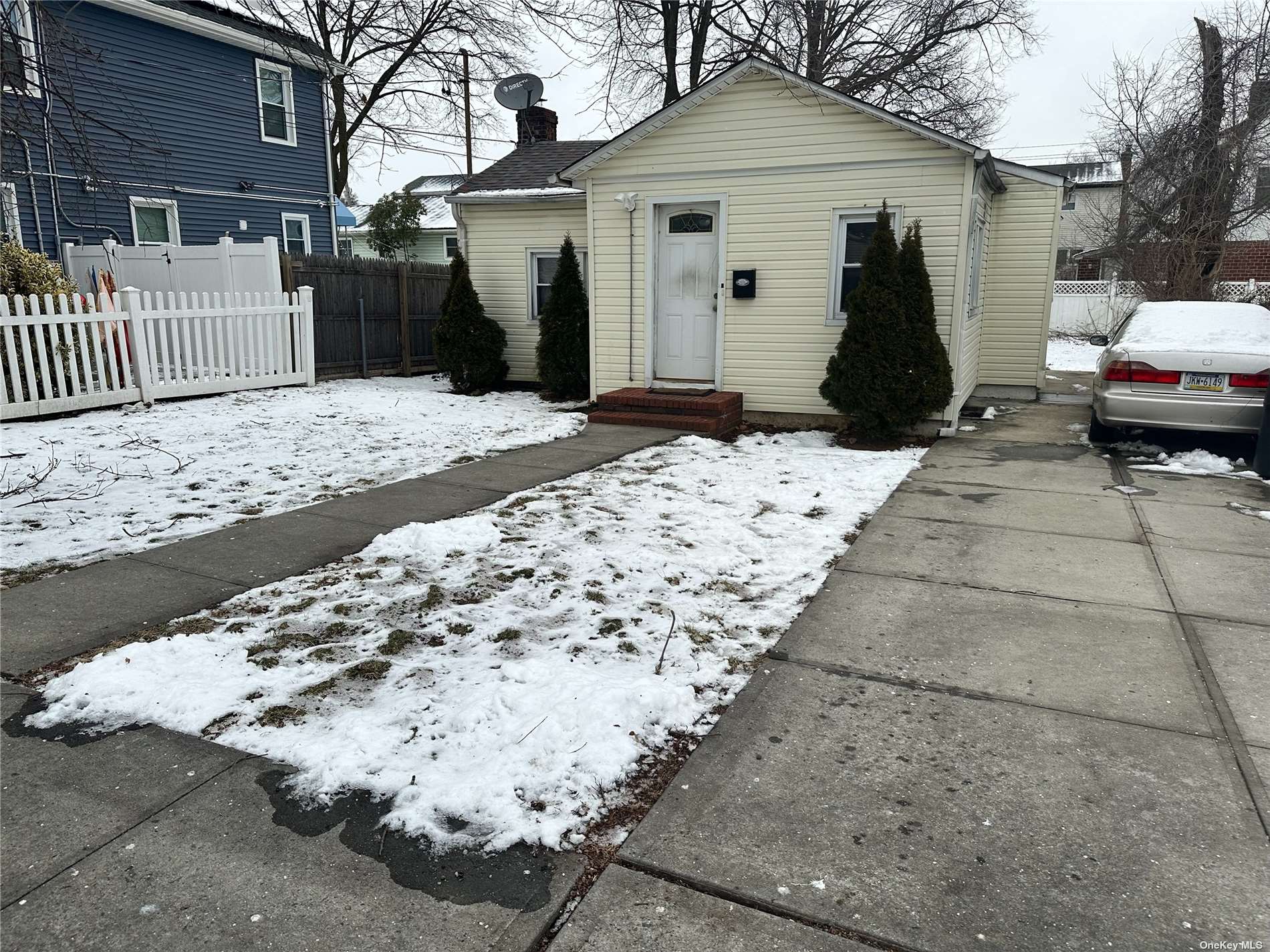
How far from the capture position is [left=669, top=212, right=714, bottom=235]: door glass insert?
31.6ft

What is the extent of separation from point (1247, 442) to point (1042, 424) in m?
2.21

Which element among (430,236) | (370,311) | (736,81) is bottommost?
(370,311)

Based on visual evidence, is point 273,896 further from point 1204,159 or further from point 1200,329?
point 1204,159

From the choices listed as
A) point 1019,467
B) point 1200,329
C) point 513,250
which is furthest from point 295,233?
point 1200,329

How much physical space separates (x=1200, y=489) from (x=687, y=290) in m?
5.70

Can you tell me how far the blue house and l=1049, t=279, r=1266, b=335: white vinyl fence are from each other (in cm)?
1890

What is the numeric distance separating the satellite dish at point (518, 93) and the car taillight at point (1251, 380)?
13072mm

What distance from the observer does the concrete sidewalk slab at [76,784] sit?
216 cm

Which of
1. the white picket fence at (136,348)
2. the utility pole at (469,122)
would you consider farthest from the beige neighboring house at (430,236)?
the white picket fence at (136,348)

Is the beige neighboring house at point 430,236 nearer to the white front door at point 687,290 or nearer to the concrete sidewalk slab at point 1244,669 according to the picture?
the white front door at point 687,290

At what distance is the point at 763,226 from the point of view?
9.23 metres

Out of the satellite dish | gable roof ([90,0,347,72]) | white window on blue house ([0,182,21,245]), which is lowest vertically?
white window on blue house ([0,182,21,245])

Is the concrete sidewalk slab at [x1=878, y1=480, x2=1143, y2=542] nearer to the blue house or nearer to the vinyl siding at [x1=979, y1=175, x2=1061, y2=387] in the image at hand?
the vinyl siding at [x1=979, y1=175, x2=1061, y2=387]

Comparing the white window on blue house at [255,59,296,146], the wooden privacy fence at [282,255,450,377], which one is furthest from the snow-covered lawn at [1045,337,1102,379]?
the white window on blue house at [255,59,296,146]
